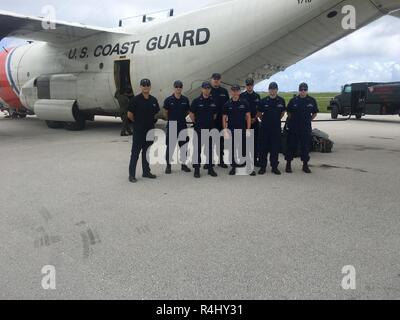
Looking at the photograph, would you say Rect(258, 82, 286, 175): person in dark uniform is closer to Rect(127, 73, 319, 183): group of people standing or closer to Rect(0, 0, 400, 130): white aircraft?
Rect(127, 73, 319, 183): group of people standing

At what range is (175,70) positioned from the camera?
33.1ft

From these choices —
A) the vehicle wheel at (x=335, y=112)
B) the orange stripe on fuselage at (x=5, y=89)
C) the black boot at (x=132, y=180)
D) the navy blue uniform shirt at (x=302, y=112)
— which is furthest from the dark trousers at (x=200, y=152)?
the vehicle wheel at (x=335, y=112)

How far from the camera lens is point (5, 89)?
50.5ft

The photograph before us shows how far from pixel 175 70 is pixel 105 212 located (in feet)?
21.2

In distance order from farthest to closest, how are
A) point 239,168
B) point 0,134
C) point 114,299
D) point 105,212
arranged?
point 0,134 → point 239,168 → point 105,212 → point 114,299

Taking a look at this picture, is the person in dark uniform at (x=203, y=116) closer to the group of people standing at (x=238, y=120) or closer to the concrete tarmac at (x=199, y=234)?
the group of people standing at (x=238, y=120)

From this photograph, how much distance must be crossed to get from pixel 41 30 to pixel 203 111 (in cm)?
733

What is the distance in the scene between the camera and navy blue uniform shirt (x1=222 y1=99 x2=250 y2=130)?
21.2 feet

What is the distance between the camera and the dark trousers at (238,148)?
662cm

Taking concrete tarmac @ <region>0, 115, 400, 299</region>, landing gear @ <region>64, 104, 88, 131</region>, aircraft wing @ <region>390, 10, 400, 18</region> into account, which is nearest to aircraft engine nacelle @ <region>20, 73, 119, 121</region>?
landing gear @ <region>64, 104, 88, 131</region>

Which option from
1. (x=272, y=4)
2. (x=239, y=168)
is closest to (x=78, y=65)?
(x=272, y=4)

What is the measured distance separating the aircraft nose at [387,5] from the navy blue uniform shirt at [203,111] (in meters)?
4.14

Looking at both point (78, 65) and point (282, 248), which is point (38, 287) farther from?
point (78, 65)

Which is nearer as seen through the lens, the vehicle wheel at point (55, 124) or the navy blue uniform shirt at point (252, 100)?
the navy blue uniform shirt at point (252, 100)
